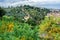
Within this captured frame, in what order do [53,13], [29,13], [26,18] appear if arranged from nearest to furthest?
[53,13] < [26,18] < [29,13]

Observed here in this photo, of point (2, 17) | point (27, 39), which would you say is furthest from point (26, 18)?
point (27, 39)

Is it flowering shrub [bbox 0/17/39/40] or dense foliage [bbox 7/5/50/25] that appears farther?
dense foliage [bbox 7/5/50/25]

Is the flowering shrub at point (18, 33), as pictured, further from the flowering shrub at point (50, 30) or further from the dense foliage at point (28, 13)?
the dense foliage at point (28, 13)

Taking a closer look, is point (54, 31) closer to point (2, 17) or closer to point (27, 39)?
point (27, 39)

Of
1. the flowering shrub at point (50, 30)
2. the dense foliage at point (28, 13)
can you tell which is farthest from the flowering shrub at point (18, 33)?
the dense foliage at point (28, 13)

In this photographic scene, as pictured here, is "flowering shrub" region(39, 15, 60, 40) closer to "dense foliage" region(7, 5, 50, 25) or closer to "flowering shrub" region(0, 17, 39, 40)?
"flowering shrub" region(0, 17, 39, 40)

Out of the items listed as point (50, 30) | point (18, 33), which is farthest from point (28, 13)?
point (50, 30)

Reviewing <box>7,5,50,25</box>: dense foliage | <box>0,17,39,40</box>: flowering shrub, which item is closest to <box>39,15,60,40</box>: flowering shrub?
<box>0,17,39,40</box>: flowering shrub

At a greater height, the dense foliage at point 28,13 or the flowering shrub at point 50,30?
the flowering shrub at point 50,30

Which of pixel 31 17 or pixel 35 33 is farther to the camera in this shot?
pixel 31 17

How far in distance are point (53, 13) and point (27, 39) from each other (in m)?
2.54

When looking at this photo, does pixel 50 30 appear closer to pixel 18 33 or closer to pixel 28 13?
pixel 18 33

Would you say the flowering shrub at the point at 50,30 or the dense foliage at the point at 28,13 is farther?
the dense foliage at the point at 28,13

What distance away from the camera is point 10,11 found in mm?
12805
